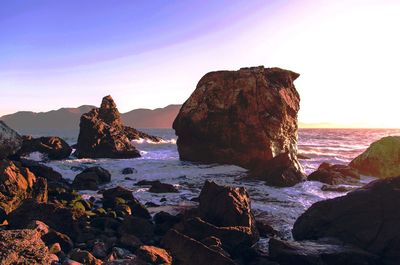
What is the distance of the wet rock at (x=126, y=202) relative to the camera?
1293 centimetres

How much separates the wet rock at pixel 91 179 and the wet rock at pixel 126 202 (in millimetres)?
3237

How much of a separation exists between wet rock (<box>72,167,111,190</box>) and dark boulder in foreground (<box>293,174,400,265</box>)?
1046cm

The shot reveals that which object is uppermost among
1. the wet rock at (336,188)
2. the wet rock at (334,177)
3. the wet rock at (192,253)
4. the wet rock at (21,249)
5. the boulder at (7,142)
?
the boulder at (7,142)

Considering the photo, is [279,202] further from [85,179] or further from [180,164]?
[180,164]

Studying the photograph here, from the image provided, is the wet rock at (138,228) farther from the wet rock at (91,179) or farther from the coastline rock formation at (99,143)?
the coastline rock formation at (99,143)

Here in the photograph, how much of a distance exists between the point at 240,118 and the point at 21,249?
74.8 feet

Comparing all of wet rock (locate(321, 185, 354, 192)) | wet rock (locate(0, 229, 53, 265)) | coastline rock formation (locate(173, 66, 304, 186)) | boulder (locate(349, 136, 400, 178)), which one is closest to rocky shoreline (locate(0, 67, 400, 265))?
wet rock (locate(0, 229, 53, 265))

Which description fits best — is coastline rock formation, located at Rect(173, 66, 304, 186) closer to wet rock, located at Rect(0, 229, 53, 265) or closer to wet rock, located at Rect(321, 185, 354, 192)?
wet rock, located at Rect(321, 185, 354, 192)

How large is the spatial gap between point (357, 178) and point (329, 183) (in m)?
3.90

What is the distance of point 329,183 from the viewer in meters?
21.3

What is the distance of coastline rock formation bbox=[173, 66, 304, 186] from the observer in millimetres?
27719

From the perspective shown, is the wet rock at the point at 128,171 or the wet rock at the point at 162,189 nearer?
the wet rock at the point at 162,189

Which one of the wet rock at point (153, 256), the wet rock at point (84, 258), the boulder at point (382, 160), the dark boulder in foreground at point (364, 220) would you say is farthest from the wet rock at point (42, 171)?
the boulder at point (382, 160)

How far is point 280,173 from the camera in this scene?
20.7 m
